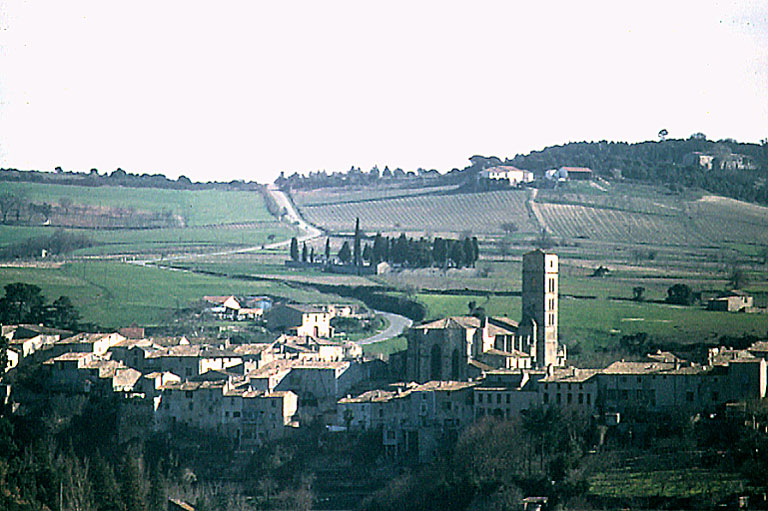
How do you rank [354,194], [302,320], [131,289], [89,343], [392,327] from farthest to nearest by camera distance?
1. [354,194]
2. [131,289]
3. [392,327]
4. [302,320]
5. [89,343]

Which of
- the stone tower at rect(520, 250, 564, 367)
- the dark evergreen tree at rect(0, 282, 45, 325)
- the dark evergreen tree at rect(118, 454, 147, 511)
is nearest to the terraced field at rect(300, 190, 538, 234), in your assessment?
the dark evergreen tree at rect(0, 282, 45, 325)

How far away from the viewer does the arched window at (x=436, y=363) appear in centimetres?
4978

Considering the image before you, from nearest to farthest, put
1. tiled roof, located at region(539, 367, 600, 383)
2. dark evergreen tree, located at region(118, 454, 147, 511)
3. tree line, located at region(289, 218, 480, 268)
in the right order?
dark evergreen tree, located at region(118, 454, 147, 511) → tiled roof, located at region(539, 367, 600, 383) → tree line, located at region(289, 218, 480, 268)

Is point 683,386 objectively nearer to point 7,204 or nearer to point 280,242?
point 280,242

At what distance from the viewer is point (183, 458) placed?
151ft

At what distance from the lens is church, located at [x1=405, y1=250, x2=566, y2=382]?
1948 inches

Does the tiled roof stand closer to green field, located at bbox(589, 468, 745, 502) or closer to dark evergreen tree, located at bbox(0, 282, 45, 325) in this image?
green field, located at bbox(589, 468, 745, 502)

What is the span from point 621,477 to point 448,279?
99.6 feet

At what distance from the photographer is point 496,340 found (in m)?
51.0

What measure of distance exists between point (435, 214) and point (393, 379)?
49.7 metres

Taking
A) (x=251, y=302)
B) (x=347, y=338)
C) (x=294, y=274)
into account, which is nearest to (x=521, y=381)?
(x=347, y=338)

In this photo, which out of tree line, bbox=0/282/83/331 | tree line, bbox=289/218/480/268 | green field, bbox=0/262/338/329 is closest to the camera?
tree line, bbox=0/282/83/331

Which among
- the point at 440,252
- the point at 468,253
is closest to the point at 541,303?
the point at 440,252

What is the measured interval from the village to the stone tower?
0.04 m
